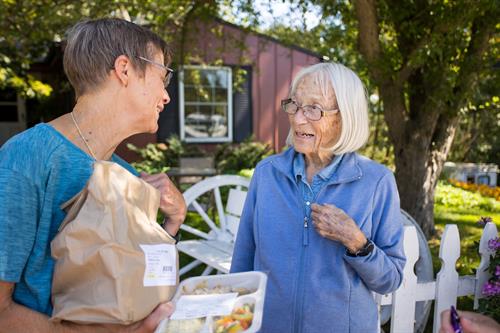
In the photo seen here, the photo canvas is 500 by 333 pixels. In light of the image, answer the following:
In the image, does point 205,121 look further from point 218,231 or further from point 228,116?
point 218,231

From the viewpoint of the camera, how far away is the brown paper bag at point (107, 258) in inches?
45.3

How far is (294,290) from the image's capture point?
1.87 m

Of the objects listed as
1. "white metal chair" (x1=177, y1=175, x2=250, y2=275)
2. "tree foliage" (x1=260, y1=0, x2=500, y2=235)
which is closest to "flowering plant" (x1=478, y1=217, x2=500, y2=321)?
"tree foliage" (x1=260, y1=0, x2=500, y2=235)

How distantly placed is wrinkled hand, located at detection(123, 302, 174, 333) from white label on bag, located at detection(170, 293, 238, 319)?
2cm

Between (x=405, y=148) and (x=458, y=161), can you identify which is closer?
Result: (x=405, y=148)

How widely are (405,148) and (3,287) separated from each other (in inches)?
184

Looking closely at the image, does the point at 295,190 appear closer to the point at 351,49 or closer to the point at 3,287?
→ the point at 3,287

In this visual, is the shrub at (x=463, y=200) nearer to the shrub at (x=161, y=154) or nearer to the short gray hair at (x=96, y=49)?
the shrub at (x=161, y=154)

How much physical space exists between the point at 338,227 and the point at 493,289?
167 centimetres

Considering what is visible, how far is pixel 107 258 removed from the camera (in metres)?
1.15

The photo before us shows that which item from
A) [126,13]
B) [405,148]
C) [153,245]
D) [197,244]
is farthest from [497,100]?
[153,245]

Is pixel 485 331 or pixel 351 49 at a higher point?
pixel 351 49

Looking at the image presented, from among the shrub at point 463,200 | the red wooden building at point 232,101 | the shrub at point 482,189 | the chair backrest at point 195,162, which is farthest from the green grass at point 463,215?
the red wooden building at point 232,101

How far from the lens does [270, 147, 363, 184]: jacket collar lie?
6.30ft
